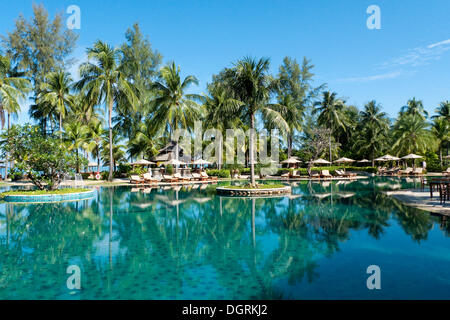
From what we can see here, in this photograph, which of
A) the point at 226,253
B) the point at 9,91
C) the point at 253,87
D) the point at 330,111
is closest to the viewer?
the point at 226,253

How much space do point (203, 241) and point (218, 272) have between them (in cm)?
210

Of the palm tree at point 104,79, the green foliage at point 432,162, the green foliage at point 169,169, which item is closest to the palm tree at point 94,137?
the palm tree at point 104,79

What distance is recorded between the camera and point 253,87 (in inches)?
632

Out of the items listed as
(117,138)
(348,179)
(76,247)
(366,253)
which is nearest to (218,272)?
(366,253)

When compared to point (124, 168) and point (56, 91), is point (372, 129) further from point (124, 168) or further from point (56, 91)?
point (56, 91)

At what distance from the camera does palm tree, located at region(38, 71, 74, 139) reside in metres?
28.3

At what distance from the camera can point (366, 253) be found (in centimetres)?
612

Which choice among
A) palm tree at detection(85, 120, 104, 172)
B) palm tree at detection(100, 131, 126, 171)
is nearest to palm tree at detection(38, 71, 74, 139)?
palm tree at detection(85, 120, 104, 172)

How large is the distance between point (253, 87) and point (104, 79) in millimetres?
14871

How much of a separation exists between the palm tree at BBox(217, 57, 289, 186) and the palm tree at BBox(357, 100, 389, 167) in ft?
89.1

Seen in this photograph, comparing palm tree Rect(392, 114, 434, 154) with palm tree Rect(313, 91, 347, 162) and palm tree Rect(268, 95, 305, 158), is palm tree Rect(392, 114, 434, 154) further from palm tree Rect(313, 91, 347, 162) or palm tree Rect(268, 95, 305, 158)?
palm tree Rect(268, 95, 305, 158)

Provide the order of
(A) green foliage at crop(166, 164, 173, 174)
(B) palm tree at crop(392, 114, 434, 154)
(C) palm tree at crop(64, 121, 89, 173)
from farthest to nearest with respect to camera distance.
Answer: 1. (B) palm tree at crop(392, 114, 434, 154)
2. (C) palm tree at crop(64, 121, 89, 173)
3. (A) green foliage at crop(166, 164, 173, 174)

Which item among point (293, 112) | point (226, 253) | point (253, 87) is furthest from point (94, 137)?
point (226, 253)
